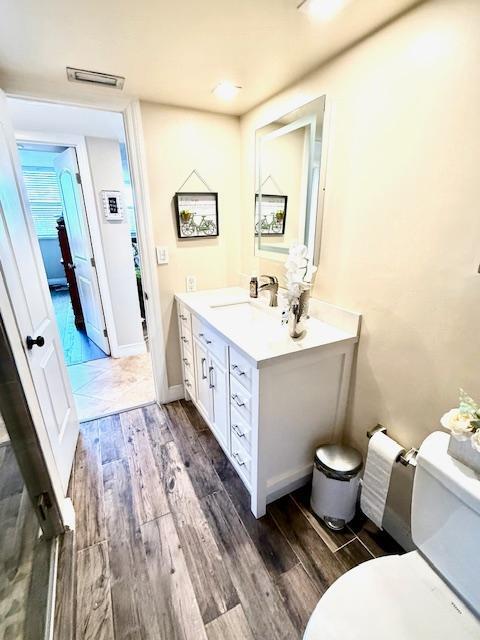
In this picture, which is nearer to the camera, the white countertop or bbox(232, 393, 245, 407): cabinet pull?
the white countertop

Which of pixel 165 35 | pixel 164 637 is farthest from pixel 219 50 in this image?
pixel 164 637

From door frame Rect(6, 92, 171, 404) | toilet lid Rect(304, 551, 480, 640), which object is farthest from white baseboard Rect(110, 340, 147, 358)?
toilet lid Rect(304, 551, 480, 640)

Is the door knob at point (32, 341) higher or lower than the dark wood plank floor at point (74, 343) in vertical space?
higher

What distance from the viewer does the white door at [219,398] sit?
160cm

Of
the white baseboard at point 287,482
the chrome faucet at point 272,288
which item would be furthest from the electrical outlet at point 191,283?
the white baseboard at point 287,482

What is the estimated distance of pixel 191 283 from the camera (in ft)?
7.36

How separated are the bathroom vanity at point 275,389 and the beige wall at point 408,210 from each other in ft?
0.39

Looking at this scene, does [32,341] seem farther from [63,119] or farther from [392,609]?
[63,119]

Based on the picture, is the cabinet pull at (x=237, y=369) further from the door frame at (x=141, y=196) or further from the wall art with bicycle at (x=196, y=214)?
the wall art with bicycle at (x=196, y=214)

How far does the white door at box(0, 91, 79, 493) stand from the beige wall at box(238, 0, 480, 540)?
1.49m

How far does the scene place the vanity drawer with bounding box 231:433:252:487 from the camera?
1482 mm

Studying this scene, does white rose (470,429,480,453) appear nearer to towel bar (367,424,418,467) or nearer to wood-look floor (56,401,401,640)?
towel bar (367,424,418,467)

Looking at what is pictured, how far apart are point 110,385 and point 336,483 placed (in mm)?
2141

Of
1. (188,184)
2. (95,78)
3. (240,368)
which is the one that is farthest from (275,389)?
(95,78)
